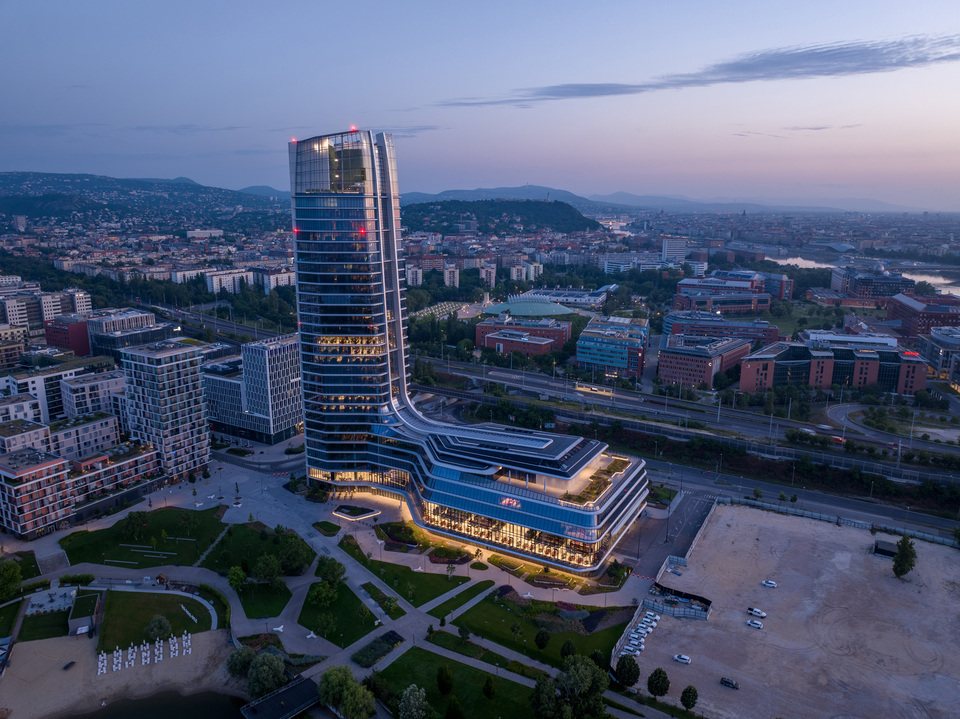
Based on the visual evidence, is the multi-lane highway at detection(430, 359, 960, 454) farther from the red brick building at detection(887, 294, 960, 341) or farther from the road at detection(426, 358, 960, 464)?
the red brick building at detection(887, 294, 960, 341)

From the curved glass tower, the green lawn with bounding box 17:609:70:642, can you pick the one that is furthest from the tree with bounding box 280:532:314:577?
the green lawn with bounding box 17:609:70:642

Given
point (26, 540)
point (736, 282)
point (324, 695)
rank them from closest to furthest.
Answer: point (324, 695) → point (26, 540) → point (736, 282)

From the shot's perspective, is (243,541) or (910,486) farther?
(910,486)

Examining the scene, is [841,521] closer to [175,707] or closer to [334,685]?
[334,685]

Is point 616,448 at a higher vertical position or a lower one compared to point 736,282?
lower

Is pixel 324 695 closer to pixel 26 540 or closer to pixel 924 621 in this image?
pixel 26 540

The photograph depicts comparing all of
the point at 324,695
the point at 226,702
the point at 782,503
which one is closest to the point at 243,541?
the point at 226,702

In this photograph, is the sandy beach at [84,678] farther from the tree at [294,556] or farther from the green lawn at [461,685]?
the green lawn at [461,685]
